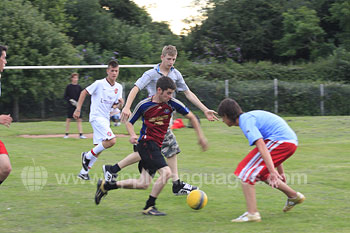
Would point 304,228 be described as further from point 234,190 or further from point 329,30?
point 329,30

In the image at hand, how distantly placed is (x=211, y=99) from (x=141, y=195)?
16.1 m

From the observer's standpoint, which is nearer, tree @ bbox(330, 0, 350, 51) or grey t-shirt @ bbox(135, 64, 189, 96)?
grey t-shirt @ bbox(135, 64, 189, 96)

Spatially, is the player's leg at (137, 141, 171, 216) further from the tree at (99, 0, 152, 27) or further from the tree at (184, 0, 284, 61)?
the tree at (99, 0, 152, 27)

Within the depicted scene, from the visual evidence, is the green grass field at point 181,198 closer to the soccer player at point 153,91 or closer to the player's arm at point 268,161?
the soccer player at point 153,91

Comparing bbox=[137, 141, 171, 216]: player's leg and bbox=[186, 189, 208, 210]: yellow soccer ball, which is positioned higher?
bbox=[137, 141, 171, 216]: player's leg

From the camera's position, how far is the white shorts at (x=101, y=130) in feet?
28.8

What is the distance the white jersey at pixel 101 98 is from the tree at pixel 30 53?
11.2 meters

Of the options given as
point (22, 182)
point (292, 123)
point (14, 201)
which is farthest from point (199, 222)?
point (292, 123)

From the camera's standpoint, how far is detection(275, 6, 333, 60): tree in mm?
34406

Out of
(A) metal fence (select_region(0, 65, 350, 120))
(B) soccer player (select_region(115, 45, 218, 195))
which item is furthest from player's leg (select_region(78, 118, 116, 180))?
(A) metal fence (select_region(0, 65, 350, 120))

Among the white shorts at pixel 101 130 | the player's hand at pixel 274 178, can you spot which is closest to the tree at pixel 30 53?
the white shorts at pixel 101 130

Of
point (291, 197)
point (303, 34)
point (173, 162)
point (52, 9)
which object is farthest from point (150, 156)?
point (303, 34)

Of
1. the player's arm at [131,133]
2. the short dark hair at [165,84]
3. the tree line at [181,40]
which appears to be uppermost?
the tree line at [181,40]

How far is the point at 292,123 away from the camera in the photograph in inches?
723
